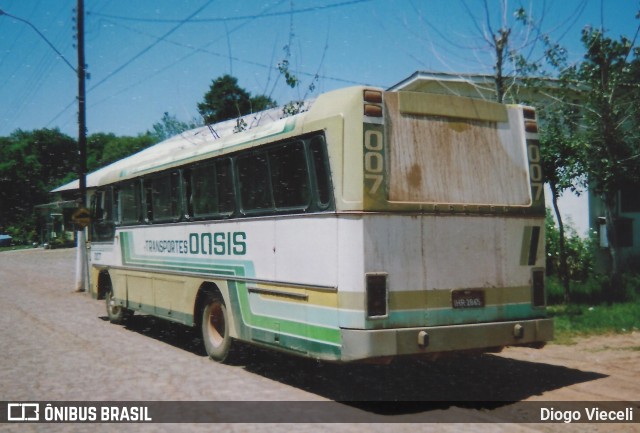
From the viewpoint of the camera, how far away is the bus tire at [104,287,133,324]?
1364cm

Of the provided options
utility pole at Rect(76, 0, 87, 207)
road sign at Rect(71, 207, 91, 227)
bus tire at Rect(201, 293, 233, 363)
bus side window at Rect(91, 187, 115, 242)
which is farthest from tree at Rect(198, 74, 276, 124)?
bus tire at Rect(201, 293, 233, 363)

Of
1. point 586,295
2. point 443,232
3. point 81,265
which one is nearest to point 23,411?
point 443,232

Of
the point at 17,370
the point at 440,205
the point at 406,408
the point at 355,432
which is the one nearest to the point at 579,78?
the point at 440,205

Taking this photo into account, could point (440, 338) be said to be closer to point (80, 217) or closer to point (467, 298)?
point (467, 298)

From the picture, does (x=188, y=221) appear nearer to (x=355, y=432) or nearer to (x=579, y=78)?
(x=355, y=432)

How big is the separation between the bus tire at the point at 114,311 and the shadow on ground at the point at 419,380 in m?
4.16

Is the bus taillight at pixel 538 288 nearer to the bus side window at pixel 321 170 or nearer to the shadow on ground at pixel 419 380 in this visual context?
the shadow on ground at pixel 419 380

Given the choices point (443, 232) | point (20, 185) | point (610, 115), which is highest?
point (20, 185)

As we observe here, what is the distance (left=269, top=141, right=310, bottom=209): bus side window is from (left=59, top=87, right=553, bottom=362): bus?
0.02m

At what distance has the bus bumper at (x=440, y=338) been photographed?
635 centimetres

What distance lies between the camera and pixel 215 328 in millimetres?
9500

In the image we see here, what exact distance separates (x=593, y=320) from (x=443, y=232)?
19.5 feet

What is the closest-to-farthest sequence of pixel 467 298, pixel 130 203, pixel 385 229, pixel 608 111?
1. pixel 385 229
2. pixel 467 298
3. pixel 130 203
4. pixel 608 111

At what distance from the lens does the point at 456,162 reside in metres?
7.18
